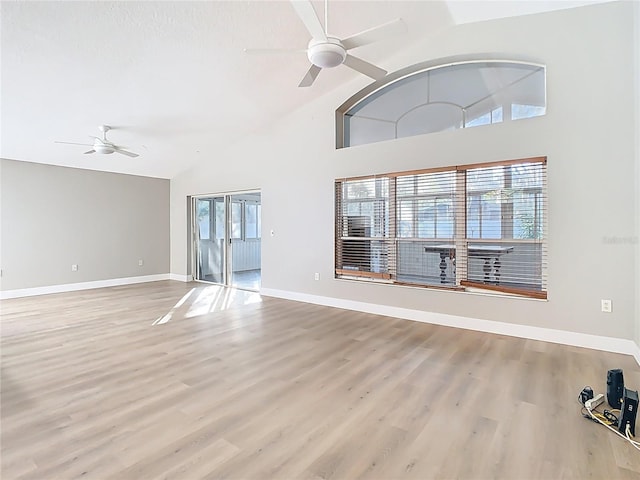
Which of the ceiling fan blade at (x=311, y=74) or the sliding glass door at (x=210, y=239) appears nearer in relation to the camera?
the ceiling fan blade at (x=311, y=74)

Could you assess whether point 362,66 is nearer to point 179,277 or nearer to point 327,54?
point 327,54

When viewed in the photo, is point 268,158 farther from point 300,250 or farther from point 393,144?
point 393,144

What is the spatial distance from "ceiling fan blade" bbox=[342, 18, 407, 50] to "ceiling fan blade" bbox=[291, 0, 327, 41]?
0.72 feet

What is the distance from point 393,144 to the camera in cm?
504

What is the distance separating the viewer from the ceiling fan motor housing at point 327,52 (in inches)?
109

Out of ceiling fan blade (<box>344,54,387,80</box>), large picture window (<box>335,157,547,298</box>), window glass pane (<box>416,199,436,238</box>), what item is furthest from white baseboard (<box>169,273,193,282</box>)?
ceiling fan blade (<box>344,54,387,80</box>)

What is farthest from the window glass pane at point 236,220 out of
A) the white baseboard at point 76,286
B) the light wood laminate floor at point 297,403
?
the light wood laminate floor at point 297,403

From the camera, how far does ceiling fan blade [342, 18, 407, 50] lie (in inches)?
101

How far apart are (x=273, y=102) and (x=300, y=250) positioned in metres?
2.50

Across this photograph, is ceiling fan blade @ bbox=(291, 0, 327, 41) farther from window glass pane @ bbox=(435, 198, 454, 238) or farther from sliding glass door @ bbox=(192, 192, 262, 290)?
sliding glass door @ bbox=(192, 192, 262, 290)

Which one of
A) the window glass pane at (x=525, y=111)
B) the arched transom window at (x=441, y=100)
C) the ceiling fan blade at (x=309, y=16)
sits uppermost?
the arched transom window at (x=441, y=100)

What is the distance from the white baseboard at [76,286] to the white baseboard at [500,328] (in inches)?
188

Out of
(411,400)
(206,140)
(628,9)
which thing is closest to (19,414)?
(411,400)

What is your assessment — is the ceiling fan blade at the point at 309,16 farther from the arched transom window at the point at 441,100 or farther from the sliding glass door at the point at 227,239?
the sliding glass door at the point at 227,239
